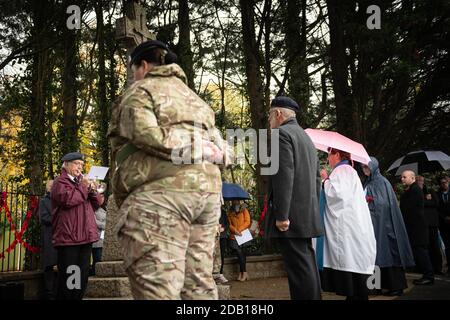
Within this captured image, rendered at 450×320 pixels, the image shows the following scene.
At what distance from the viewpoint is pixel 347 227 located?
5910mm

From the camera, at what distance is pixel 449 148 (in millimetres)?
14414


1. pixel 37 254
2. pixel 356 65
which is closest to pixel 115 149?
pixel 37 254

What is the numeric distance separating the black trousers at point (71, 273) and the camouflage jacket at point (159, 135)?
3391mm

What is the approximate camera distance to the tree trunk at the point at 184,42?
14055mm

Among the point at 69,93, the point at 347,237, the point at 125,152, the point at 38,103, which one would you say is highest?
the point at 69,93

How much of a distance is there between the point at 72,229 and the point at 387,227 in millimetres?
4339

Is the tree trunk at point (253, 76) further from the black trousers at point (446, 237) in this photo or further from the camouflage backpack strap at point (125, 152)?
the camouflage backpack strap at point (125, 152)

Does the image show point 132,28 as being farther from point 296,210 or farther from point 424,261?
point 424,261

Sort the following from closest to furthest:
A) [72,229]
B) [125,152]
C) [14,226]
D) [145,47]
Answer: [125,152], [145,47], [72,229], [14,226]

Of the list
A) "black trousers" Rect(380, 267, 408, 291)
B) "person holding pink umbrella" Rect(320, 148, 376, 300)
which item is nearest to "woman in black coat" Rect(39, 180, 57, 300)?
"person holding pink umbrella" Rect(320, 148, 376, 300)

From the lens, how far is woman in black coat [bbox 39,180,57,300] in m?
7.61

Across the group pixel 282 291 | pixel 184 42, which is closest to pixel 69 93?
pixel 184 42
